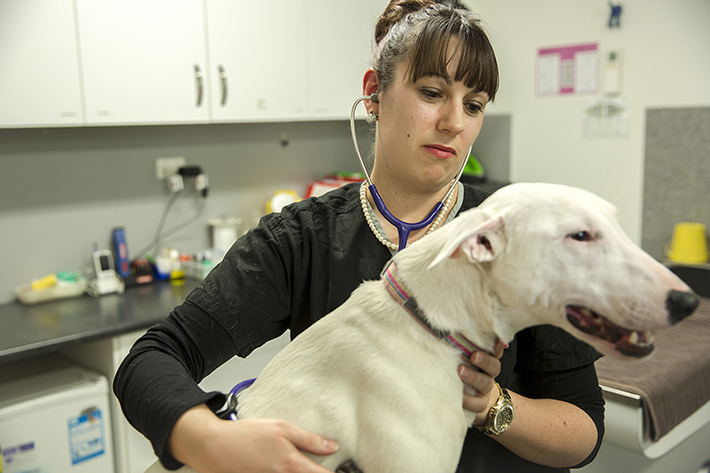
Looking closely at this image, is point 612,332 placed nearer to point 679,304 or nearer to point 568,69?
point 679,304

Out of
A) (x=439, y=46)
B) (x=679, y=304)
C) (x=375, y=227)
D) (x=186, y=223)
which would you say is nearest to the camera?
(x=679, y=304)

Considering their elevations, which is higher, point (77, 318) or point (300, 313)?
point (300, 313)

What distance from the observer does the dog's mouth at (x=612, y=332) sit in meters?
0.72

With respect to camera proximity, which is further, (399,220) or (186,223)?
(186,223)

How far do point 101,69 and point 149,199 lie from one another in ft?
2.32

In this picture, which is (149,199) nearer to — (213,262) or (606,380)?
(213,262)

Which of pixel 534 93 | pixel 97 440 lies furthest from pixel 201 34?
pixel 534 93

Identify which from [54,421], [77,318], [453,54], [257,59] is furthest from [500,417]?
[257,59]

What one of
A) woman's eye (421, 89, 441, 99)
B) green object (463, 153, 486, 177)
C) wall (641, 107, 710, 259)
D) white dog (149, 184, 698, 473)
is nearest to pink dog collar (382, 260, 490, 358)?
white dog (149, 184, 698, 473)

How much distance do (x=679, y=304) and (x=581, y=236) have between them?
0.14 metres

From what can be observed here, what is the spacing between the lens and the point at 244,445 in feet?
2.63

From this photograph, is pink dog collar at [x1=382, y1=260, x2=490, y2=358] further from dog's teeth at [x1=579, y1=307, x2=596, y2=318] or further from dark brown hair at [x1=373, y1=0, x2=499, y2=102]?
dark brown hair at [x1=373, y1=0, x2=499, y2=102]

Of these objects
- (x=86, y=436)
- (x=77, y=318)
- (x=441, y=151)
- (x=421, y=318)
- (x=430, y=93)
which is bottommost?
(x=86, y=436)

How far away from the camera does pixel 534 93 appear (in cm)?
360
